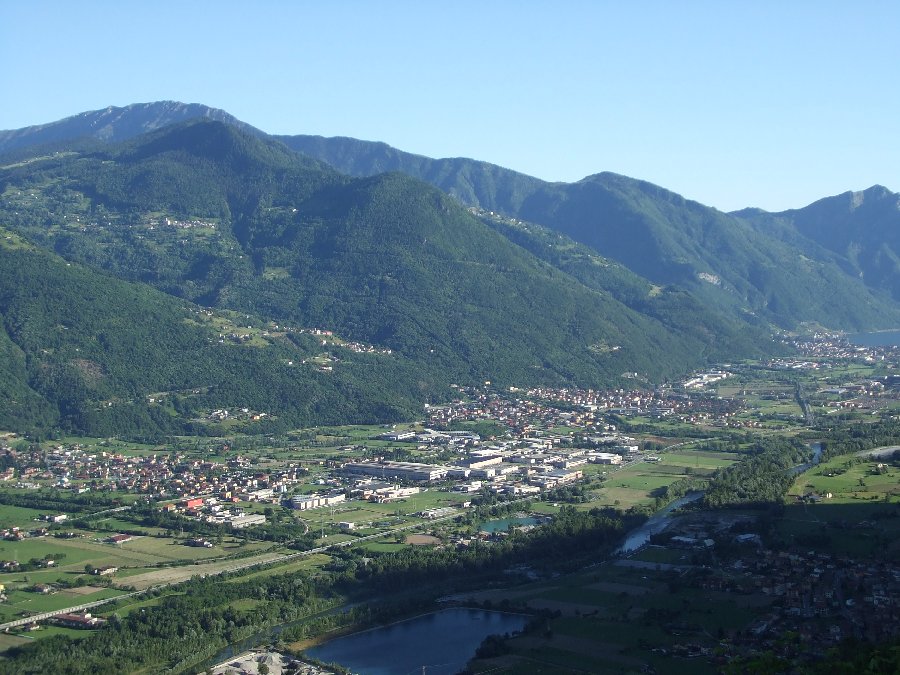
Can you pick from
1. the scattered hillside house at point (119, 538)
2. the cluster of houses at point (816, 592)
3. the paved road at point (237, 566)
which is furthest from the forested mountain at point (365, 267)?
the cluster of houses at point (816, 592)

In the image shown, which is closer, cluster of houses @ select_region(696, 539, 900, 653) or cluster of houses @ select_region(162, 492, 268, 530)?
cluster of houses @ select_region(696, 539, 900, 653)

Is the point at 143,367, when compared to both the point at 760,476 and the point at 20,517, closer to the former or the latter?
the point at 20,517

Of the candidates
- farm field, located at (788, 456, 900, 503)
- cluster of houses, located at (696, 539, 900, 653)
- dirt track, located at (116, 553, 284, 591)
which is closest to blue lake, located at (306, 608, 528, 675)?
cluster of houses, located at (696, 539, 900, 653)

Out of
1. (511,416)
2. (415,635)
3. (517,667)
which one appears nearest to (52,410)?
(511,416)

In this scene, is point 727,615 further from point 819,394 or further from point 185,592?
point 819,394

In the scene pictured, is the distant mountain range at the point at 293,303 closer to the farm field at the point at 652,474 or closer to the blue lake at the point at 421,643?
the farm field at the point at 652,474

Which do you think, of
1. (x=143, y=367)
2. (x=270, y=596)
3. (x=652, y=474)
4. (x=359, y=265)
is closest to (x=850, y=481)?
(x=652, y=474)

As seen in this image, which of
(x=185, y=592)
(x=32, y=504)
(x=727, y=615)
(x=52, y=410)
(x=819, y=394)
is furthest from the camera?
(x=819, y=394)

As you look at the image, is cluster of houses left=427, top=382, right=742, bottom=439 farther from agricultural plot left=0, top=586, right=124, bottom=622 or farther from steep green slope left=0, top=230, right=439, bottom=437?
agricultural plot left=0, top=586, right=124, bottom=622
